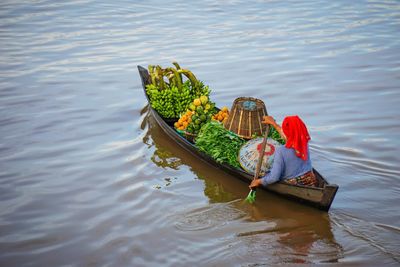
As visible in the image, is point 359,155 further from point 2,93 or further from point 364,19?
point 364,19

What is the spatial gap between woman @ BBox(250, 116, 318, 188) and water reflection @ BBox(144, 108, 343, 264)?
→ 48 centimetres

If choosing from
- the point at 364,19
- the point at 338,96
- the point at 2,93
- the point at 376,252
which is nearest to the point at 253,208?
the point at 376,252

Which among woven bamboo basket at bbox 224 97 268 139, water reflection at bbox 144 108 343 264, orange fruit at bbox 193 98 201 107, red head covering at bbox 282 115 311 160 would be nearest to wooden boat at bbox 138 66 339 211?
water reflection at bbox 144 108 343 264

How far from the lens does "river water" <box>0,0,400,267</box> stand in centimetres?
584

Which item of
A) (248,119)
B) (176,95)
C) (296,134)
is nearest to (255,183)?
(296,134)

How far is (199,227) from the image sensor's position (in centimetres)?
613

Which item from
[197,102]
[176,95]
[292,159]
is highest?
[176,95]

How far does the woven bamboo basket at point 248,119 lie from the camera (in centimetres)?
695

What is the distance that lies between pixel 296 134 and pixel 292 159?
35cm

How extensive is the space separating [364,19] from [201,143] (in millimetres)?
10519

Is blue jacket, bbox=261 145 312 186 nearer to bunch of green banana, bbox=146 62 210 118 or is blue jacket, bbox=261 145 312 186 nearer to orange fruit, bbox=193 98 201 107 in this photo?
orange fruit, bbox=193 98 201 107

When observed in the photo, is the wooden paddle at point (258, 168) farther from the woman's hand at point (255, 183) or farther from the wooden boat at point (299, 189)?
the wooden boat at point (299, 189)

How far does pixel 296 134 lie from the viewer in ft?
19.4

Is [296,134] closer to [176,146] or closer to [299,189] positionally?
[299,189]
